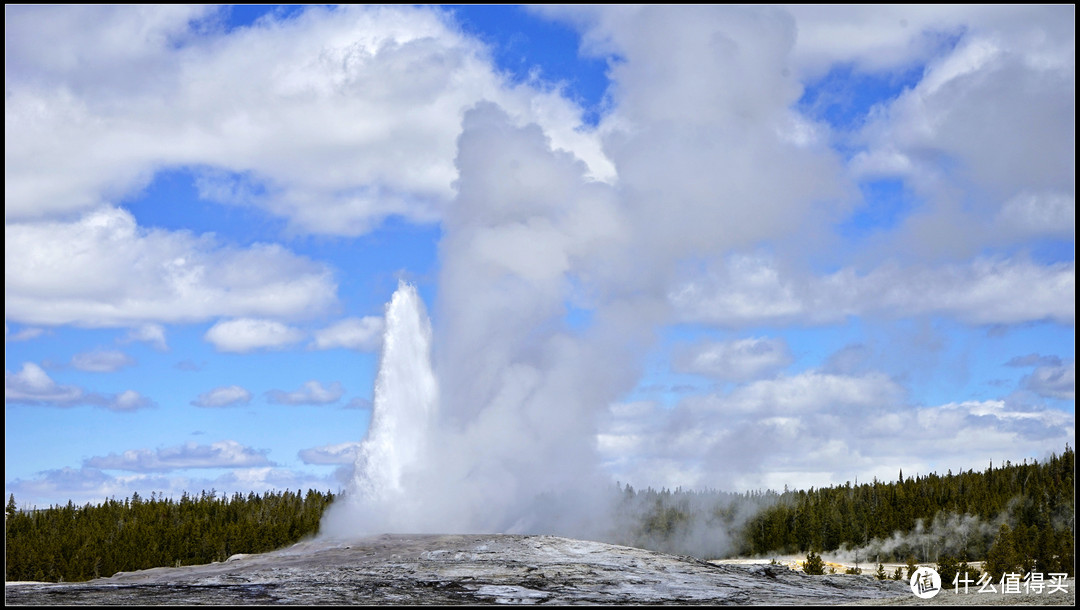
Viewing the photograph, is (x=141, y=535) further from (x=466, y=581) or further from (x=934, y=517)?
(x=934, y=517)

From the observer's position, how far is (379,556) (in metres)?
40.8

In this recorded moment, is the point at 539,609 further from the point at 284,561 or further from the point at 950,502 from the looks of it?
the point at 950,502

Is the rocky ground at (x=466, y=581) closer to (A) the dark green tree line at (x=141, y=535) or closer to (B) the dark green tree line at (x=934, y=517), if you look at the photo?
(A) the dark green tree line at (x=141, y=535)

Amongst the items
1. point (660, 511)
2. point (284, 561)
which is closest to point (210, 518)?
point (660, 511)

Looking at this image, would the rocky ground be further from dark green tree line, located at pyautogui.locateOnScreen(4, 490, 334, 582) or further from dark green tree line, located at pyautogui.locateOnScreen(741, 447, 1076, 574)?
dark green tree line, located at pyautogui.locateOnScreen(741, 447, 1076, 574)

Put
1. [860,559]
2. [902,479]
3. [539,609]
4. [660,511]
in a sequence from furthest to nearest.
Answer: [902,479]
[660,511]
[860,559]
[539,609]

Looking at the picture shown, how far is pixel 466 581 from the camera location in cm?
3472

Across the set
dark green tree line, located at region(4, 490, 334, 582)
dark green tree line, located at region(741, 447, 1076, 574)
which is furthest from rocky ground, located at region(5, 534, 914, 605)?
dark green tree line, located at region(741, 447, 1076, 574)

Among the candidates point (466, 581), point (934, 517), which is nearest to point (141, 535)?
point (466, 581)

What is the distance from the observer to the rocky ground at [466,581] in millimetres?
31453

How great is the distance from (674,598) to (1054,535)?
207ft

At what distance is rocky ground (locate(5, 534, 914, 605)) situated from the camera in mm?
31453

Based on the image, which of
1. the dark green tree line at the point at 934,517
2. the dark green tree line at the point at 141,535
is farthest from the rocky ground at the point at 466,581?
the dark green tree line at the point at 934,517

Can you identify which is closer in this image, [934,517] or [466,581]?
[466,581]
